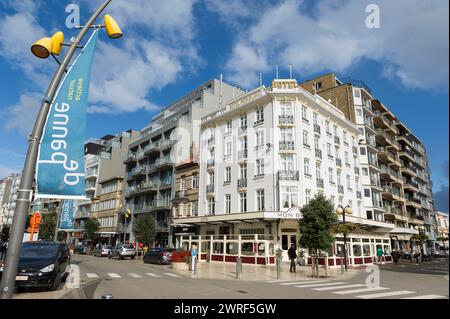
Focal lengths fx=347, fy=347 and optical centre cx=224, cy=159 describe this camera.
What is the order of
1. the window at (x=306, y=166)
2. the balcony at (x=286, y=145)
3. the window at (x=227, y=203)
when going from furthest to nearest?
the window at (x=227, y=203) < the window at (x=306, y=166) < the balcony at (x=286, y=145)

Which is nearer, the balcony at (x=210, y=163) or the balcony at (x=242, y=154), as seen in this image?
the balcony at (x=242, y=154)

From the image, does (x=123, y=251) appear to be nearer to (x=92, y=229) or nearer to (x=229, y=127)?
(x=229, y=127)

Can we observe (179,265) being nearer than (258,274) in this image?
No

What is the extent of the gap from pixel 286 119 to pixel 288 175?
17.7 feet

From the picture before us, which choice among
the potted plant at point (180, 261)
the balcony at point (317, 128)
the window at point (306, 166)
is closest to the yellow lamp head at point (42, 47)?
the potted plant at point (180, 261)

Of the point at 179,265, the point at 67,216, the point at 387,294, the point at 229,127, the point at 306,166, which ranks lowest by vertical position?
the point at 387,294

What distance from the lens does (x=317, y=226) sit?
19891 mm

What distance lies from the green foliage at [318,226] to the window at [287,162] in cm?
1058

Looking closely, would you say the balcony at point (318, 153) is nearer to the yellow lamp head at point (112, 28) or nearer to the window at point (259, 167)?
the window at point (259, 167)

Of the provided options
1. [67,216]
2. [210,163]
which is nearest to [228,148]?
[210,163]

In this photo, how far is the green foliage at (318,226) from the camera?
1969cm

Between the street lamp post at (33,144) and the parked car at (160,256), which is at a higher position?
the street lamp post at (33,144)
